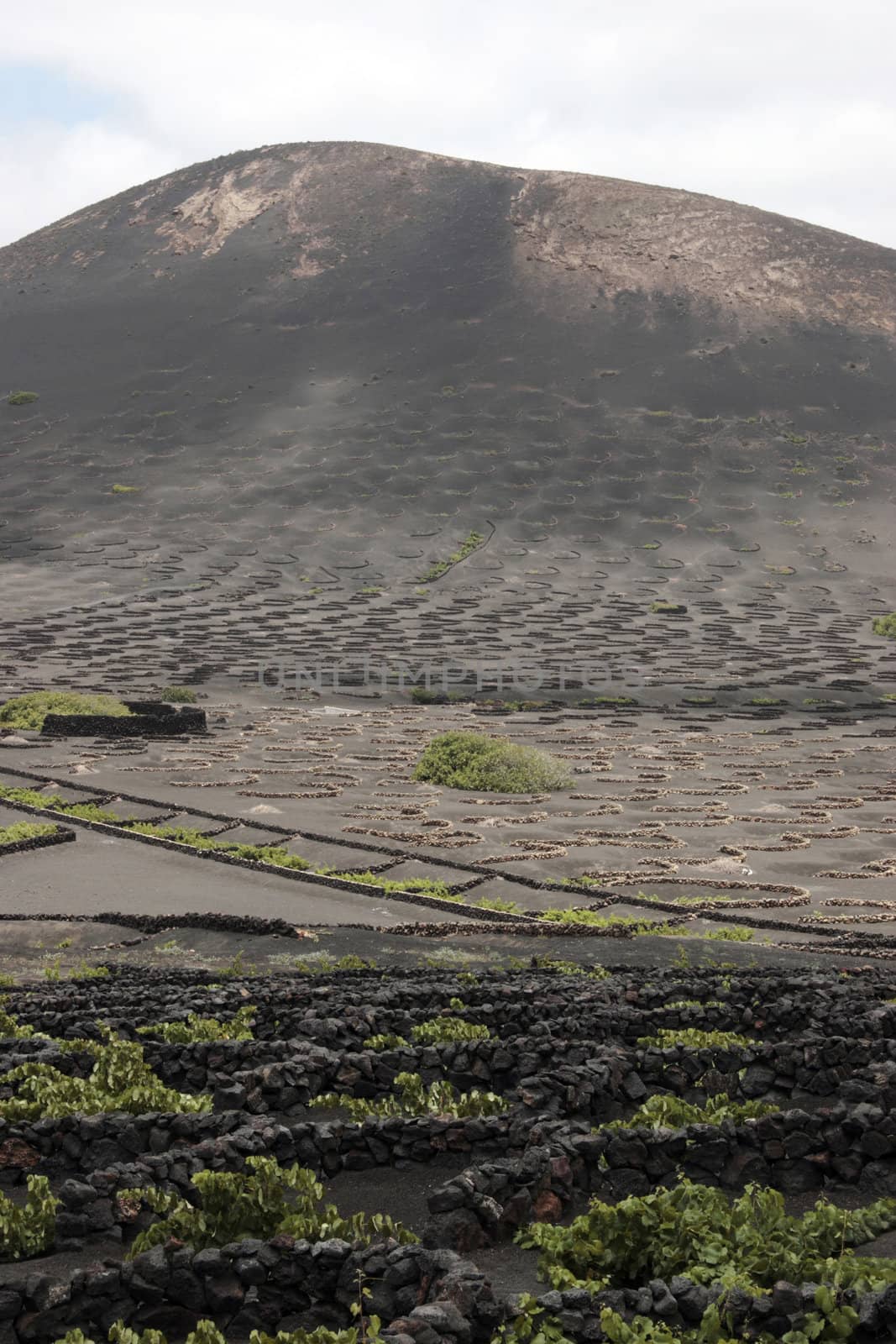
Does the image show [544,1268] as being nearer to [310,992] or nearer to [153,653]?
[310,992]

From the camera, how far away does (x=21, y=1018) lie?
9633 mm

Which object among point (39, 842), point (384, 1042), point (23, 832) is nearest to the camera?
point (384, 1042)

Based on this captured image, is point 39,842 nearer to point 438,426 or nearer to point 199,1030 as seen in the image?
point 199,1030

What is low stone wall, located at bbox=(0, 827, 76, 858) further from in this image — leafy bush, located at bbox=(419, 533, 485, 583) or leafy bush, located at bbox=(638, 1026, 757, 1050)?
leafy bush, located at bbox=(419, 533, 485, 583)

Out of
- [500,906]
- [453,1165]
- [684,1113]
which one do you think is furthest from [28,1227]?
[500,906]

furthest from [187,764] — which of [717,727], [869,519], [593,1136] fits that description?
[869,519]

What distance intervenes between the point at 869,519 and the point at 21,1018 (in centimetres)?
7147

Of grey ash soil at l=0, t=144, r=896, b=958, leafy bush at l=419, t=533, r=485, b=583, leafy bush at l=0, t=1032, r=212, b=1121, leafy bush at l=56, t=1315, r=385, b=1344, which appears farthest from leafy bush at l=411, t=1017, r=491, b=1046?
leafy bush at l=419, t=533, r=485, b=583

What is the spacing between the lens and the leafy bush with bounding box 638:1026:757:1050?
8164 mm

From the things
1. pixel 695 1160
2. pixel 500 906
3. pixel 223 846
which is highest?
pixel 695 1160

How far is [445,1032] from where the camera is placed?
28.7ft

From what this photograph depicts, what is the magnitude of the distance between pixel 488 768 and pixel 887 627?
112ft

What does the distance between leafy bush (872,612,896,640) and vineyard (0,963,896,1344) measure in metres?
45.1

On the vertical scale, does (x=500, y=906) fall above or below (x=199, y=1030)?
below
